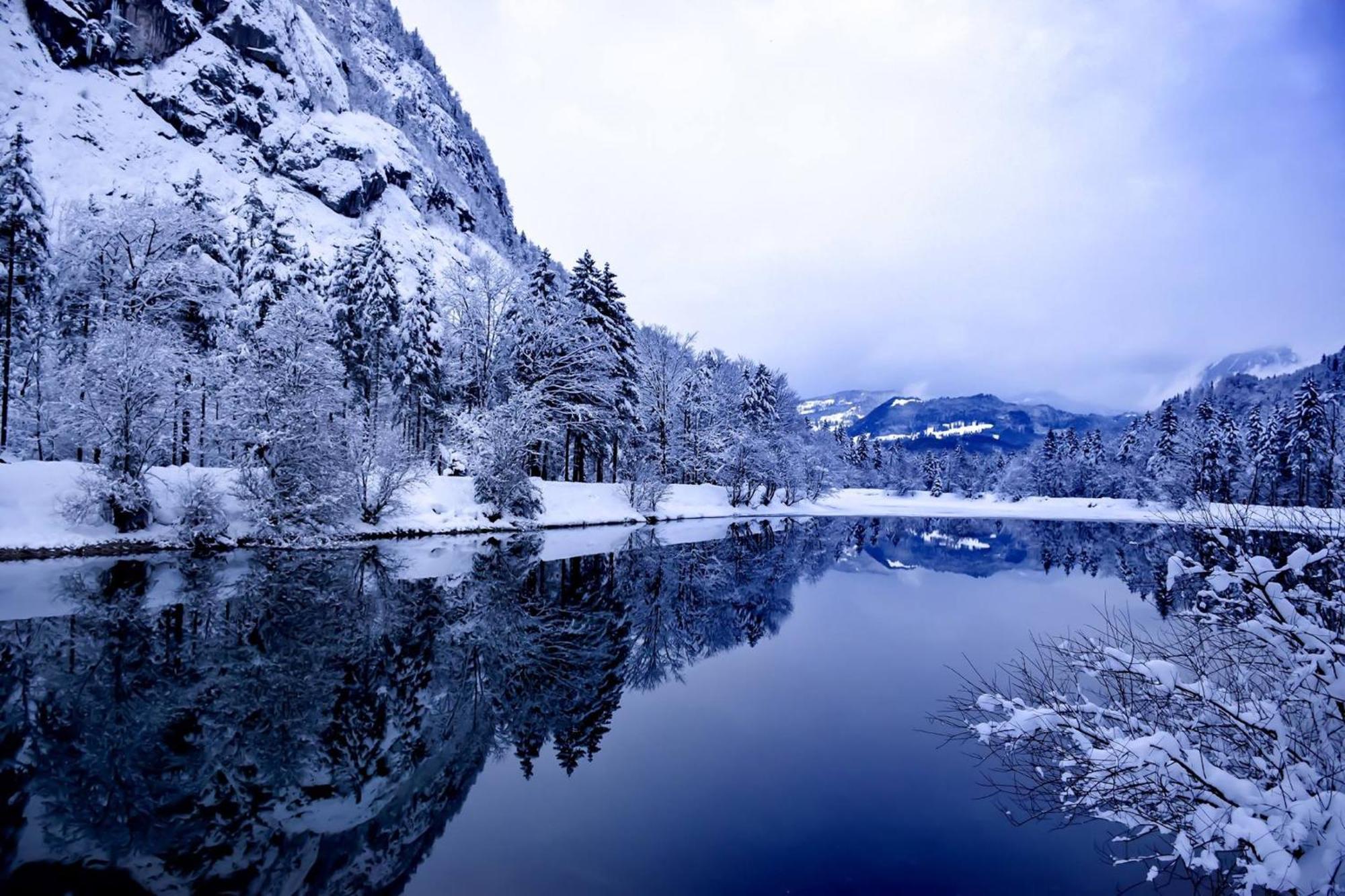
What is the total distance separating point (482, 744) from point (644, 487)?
30.2 m

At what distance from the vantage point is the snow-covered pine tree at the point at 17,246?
2425cm

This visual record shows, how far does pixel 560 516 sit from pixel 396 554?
12.7 m

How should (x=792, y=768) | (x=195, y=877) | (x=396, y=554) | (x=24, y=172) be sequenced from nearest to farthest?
(x=195, y=877) → (x=792, y=768) → (x=396, y=554) → (x=24, y=172)

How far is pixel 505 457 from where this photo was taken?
92.0 ft

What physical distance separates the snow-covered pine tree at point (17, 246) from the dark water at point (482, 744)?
16.2 meters

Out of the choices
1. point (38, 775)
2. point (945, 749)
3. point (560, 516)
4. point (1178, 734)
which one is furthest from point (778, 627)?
point (560, 516)

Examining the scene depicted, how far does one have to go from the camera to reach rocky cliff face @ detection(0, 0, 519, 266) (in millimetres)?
67062

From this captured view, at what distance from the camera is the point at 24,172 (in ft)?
82.0

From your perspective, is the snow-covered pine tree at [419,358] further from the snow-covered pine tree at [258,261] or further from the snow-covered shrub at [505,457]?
the snow-covered shrub at [505,457]

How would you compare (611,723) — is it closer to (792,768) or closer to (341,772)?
(792,768)

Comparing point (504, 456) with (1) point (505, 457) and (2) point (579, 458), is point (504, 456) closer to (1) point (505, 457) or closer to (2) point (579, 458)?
(1) point (505, 457)

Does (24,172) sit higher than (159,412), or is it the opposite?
(24,172)

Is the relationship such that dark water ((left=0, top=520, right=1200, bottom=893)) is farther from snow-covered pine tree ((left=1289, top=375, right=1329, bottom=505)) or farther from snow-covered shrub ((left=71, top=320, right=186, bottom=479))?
snow-covered pine tree ((left=1289, top=375, right=1329, bottom=505))

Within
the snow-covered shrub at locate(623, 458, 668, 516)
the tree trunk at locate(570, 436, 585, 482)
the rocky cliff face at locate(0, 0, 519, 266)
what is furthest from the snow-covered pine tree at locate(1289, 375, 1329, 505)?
the rocky cliff face at locate(0, 0, 519, 266)
